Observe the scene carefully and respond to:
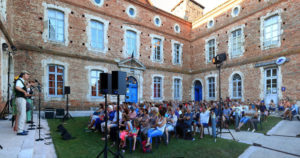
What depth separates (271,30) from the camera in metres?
10.5

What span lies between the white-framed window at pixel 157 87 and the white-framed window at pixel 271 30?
321 inches

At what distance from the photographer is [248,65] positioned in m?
11.6

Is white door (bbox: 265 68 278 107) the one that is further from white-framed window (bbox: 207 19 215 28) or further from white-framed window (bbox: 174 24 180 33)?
white-framed window (bbox: 174 24 180 33)

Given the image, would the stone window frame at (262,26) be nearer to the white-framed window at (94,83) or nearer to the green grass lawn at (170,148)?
the green grass lawn at (170,148)

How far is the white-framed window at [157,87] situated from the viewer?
13.9 m

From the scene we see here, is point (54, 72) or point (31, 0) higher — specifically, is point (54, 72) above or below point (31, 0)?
below

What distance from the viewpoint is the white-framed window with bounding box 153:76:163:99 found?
13902 millimetres

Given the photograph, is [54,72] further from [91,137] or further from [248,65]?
[248,65]

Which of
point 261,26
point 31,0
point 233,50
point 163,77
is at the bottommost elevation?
point 163,77

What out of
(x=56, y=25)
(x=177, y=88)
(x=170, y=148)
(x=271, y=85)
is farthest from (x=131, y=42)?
(x=271, y=85)

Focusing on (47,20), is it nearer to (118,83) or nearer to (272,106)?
(118,83)

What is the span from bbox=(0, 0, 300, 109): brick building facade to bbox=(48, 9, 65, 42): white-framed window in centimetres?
5

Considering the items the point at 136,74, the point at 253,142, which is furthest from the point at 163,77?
the point at 253,142

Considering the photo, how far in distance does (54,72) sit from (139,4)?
8.46 m
